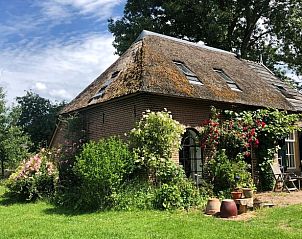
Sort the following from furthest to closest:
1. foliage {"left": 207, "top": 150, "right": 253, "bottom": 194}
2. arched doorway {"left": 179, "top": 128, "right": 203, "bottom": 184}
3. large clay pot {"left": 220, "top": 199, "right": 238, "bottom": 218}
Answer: arched doorway {"left": 179, "top": 128, "right": 203, "bottom": 184} → foliage {"left": 207, "top": 150, "right": 253, "bottom": 194} → large clay pot {"left": 220, "top": 199, "right": 238, "bottom": 218}

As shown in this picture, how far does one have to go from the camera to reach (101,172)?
440 inches

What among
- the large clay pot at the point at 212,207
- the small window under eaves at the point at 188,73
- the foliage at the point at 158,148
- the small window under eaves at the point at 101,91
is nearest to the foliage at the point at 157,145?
the foliage at the point at 158,148

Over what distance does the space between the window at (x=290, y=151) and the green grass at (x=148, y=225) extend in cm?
856

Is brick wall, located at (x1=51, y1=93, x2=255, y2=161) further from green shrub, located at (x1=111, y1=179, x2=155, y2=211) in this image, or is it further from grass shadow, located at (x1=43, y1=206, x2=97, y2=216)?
grass shadow, located at (x1=43, y1=206, x2=97, y2=216)

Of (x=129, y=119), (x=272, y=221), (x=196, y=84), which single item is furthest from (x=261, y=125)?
Answer: (x=272, y=221)

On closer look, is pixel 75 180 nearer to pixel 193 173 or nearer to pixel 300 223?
pixel 193 173

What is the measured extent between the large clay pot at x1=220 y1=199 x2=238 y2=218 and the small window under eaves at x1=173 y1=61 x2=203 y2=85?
6.17 meters

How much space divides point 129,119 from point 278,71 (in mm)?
22152

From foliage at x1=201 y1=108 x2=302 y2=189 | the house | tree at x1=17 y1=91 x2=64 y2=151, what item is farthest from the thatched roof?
tree at x1=17 y1=91 x2=64 y2=151

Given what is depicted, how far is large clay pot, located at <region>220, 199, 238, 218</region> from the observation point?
32.9 ft

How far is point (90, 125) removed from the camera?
16500 mm

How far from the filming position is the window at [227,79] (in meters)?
17.2

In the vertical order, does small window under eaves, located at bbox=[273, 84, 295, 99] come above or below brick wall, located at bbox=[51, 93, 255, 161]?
above

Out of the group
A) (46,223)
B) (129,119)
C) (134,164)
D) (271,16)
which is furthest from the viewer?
(271,16)
